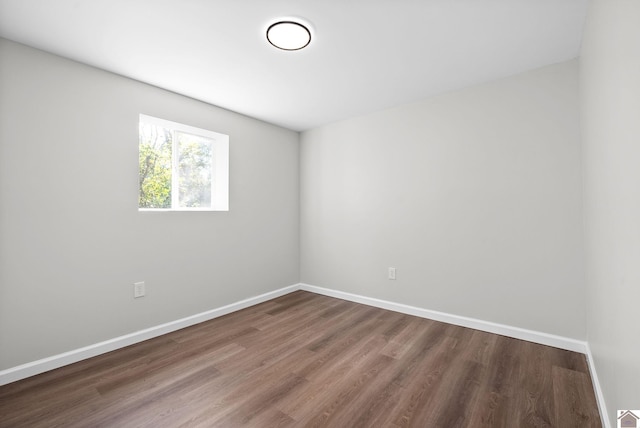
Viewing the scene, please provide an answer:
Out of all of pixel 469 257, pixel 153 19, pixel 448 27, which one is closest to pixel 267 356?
pixel 469 257

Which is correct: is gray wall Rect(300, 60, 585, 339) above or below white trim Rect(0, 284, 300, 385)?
above

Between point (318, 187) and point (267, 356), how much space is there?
7.64 feet

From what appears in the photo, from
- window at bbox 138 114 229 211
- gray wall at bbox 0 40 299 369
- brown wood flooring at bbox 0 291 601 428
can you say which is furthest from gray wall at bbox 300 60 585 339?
gray wall at bbox 0 40 299 369

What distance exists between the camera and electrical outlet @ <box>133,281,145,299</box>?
2438mm

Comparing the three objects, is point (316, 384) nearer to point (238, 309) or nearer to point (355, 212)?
point (238, 309)

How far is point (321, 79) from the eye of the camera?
2508 millimetres

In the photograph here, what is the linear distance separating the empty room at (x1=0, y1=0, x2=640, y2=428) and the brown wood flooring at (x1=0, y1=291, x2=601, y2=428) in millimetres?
18

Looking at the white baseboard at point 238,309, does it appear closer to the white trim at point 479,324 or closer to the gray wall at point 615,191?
the white trim at point 479,324

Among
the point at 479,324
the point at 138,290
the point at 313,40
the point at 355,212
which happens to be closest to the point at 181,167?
the point at 138,290

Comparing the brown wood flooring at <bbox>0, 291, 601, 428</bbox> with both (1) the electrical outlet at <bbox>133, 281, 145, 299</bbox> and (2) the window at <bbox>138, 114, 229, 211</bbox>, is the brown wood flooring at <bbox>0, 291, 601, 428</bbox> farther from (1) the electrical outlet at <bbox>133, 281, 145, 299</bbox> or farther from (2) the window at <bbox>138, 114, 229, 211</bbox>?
(2) the window at <bbox>138, 114, 229, 211</bbox>

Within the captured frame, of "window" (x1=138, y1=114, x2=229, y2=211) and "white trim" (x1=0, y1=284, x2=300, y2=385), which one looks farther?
"window" (x1=138, y1=114, x2=229, y2=211)

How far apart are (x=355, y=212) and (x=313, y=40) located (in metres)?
2.06

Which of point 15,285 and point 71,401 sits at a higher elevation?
point 15,285

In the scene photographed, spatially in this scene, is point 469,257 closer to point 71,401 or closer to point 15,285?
point 71,401
